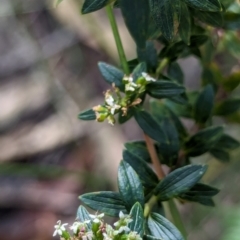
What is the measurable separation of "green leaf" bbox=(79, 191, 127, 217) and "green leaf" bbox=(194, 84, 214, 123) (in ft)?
0.80

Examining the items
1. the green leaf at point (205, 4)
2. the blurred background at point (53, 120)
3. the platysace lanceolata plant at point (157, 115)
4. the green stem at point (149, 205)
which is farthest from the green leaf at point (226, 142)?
the blurred background at point (53, 120)

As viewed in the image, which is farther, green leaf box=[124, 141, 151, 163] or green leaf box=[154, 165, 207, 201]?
green leaf box=[124, 141, 151, 163]

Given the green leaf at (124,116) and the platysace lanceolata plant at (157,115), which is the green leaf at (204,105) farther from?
the green leaf at (124,116)

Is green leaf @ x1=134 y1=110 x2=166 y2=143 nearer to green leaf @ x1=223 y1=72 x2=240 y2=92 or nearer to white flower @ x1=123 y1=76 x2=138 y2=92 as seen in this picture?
white flower @ x1=123 y1=76 x2=138 y2=92

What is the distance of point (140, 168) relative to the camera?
1.87ft

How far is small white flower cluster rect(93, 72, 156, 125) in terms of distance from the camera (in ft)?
1.68

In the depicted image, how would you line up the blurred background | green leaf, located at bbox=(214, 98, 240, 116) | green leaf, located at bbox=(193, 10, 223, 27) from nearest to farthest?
green leaf, located at bbox=(193, 10, 223, 27), green leaf, located at bbox=(214, 98, 240, 116), the blurred background

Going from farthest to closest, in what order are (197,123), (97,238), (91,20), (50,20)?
(50,20), (91,20), (197,123), (97,238)

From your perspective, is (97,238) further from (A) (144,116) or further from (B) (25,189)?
(B) (25,189)

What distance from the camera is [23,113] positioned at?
5.89 ft

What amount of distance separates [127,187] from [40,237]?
1.24 metres

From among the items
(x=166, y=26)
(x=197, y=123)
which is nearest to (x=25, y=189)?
(x=197, y=123)


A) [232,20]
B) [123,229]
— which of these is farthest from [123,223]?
[232,20]

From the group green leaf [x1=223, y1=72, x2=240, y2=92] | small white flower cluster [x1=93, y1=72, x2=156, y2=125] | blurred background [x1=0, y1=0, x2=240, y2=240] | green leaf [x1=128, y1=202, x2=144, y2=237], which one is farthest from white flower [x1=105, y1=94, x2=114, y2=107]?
blurred background [x1=0, y1=0, x2=240, y2=240]
